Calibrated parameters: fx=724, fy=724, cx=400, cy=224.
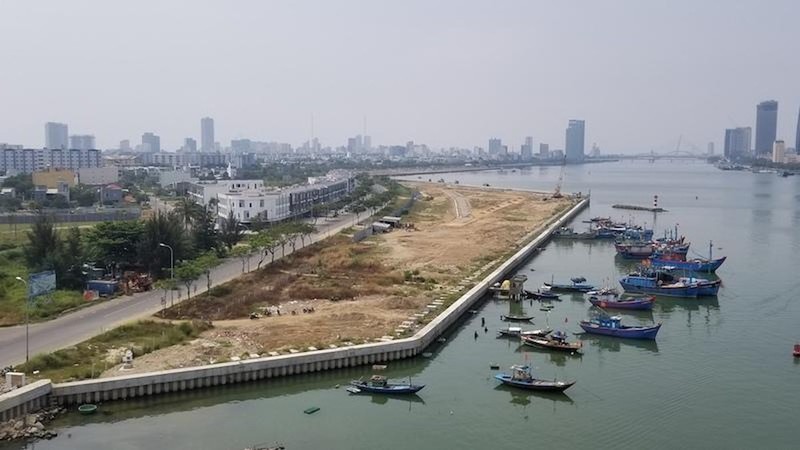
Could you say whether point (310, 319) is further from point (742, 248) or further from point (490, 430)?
point (742, 248)

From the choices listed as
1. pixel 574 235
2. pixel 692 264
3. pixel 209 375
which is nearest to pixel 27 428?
pixel 209 375

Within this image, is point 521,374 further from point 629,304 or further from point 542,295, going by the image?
point 542,295

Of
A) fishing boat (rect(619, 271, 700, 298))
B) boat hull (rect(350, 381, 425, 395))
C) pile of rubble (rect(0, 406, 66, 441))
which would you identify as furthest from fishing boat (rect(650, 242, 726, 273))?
pile of rubble (rect(0, 406, 66, 441))

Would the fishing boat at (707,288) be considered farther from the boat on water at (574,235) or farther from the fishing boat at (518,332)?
the boat on water at (574,235)

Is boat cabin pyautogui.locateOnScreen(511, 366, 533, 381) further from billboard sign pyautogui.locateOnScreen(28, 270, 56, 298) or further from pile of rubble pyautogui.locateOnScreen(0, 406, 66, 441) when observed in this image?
billboard sign pyautogui.locateOnScreen(28, 270, 56, 298)

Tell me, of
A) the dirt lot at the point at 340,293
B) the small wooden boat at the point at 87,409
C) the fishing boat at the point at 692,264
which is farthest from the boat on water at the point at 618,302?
the small wooden boat at the point at 87,409

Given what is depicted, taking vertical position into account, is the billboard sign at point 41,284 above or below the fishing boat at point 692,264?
above
